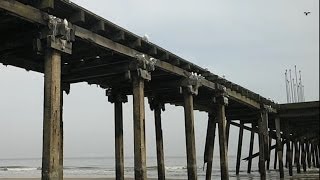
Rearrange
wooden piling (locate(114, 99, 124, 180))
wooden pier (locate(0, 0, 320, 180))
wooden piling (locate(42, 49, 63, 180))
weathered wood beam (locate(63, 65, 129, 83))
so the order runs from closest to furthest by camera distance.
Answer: wooden piling (locate(42, 49, 63, 180)) < wooden pier (locate(0, 0, 320, 180)) < weathered wood beam (locate(63, 65, 129, 83)) < wooden piling (locate(114, 99, 124, 180))

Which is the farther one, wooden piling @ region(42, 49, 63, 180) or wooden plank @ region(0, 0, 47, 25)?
wooden piling @ region(42, 49, 63, 180)

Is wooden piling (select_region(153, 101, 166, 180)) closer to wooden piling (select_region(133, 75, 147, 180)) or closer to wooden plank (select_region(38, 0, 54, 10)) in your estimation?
wooden piling (select_region(133, 75, 147, 180))

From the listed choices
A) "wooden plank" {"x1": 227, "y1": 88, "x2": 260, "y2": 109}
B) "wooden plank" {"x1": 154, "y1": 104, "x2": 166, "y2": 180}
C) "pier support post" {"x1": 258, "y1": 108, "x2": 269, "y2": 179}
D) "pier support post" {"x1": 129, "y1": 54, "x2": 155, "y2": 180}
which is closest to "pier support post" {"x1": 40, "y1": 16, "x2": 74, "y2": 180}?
"pier support post" {"x1": 129, "y1": 54, "x2": 155, "y2": 180}

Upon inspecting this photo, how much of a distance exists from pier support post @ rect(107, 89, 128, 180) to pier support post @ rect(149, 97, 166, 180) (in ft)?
8.27

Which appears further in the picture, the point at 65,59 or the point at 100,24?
the point at 65,59

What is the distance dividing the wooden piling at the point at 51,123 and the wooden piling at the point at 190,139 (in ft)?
26.5

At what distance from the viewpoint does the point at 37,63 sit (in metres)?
14.7

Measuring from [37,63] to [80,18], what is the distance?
4.41m

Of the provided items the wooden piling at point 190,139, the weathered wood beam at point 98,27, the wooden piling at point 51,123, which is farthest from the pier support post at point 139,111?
the wooden piling at point 51,123

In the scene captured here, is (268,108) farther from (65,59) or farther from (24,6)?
(24,6)

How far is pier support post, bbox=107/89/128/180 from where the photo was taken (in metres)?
17.5

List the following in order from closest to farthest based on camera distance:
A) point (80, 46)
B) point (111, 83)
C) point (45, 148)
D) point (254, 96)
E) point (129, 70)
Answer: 1. point (45, 148)
2. point (80, 46)
3. point (129, 70)
4. point (111, 83)
5. point (254, 96)

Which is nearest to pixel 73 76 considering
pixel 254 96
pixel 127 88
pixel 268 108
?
pixel 127 88

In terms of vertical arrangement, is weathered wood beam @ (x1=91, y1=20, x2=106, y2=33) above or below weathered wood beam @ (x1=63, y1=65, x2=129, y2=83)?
above
